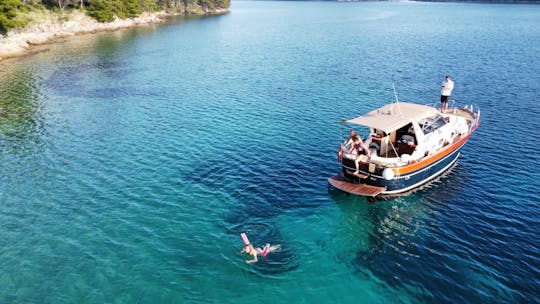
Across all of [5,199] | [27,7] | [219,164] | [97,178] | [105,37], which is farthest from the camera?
A: [105,37]

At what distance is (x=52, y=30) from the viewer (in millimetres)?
98000

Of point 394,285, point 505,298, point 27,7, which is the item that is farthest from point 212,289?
point 27,7

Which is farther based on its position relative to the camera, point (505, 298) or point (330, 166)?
point (330, 166)

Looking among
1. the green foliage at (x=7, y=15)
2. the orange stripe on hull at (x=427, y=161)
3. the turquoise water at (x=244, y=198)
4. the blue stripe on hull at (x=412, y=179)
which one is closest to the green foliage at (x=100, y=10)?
the green foliage at (x=7, y=15)

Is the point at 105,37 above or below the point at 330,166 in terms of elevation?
above

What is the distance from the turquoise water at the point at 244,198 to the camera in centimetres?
2061

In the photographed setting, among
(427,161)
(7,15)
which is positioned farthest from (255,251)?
(7,15)

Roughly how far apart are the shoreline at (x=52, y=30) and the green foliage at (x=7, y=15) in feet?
7.21

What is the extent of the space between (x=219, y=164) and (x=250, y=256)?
43.2 ft

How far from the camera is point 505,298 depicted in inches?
757

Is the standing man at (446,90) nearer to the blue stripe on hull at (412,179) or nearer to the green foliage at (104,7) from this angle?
the blue stripe on hull at (412,179)

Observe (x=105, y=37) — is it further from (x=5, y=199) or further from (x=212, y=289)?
(x=212, y=289)

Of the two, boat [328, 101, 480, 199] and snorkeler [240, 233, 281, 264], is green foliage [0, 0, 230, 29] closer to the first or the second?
boat [328, 101, 480, 199]

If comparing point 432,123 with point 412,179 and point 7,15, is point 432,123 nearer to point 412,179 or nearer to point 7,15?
point 412,179
